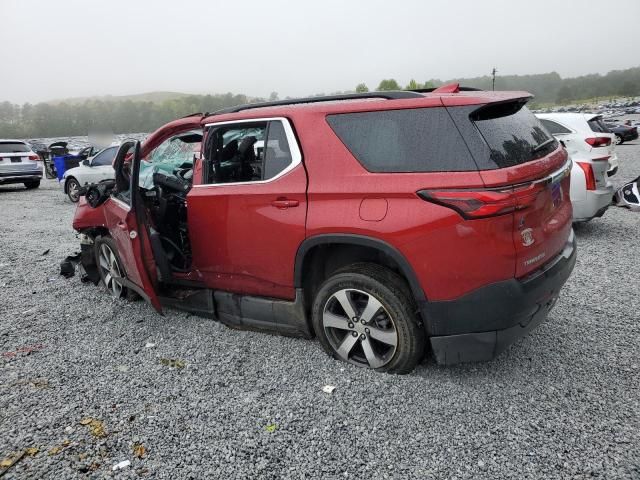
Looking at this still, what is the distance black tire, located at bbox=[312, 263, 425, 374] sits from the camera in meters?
2.78

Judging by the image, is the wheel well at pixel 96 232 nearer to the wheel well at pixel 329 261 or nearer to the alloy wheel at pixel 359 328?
the wheel well at pixel 329 261

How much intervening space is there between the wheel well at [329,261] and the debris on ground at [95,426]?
1.46 m

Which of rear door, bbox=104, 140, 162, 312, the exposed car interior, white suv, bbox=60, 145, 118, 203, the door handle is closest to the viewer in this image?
the door handle

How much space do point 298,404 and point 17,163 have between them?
15578 mm

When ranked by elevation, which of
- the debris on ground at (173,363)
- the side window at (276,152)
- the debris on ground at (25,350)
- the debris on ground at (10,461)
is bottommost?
the debris on ground at (173,363)

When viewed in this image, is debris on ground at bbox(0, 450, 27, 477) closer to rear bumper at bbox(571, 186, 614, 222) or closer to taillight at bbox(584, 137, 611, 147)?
rear bumper at bbox(571, 186, 614, 222)

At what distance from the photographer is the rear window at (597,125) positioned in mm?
6419

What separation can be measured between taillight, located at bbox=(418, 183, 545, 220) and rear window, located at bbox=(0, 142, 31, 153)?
15997 millimetres

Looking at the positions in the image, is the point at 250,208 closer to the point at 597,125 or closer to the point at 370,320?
the point at 370,320

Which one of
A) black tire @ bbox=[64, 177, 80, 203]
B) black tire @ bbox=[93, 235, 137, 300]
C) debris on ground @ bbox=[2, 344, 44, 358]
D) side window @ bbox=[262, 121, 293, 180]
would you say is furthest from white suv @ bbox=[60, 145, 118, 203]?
side window @ bbox=[262, 121, 293, 180]

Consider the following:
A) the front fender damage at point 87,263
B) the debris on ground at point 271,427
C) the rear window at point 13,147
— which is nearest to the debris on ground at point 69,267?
the front fender damage at point 87,263

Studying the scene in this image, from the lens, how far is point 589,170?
19.5ft

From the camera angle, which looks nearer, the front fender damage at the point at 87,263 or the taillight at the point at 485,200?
the taillight at the point at 485,200

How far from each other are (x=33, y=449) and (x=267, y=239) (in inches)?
71.1
